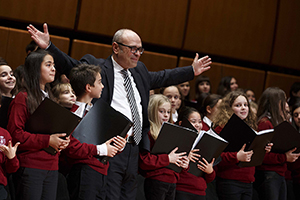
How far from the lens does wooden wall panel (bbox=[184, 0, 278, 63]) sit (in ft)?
16.5

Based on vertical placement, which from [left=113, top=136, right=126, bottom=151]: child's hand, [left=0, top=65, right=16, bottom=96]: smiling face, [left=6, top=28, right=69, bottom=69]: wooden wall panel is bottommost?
[left=113, top=136, right=126, bottom=151]: child's hand

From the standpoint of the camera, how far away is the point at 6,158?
1.92 meters

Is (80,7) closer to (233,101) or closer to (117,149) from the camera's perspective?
(233,101)

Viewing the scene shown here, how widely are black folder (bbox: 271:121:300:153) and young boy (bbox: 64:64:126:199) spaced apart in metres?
1.44

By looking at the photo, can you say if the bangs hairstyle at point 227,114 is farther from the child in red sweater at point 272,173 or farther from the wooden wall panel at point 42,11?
the wooden wall panel at point 42,11

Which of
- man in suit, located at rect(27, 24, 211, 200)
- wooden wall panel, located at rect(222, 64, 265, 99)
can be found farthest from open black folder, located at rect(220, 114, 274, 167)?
wooden wall panel, located at rect(222, 64, 265, 99)

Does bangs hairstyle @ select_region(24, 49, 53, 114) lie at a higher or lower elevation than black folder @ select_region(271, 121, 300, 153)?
higher

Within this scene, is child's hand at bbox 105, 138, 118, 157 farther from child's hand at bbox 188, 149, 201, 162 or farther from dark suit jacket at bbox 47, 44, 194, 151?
child's hand at bbox 188, 149, 201, 162

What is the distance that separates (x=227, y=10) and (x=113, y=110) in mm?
3669

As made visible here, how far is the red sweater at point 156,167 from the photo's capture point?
93.5 inches

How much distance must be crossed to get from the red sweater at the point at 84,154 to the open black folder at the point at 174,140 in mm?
417

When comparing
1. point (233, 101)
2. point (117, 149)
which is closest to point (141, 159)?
point (117, 149)

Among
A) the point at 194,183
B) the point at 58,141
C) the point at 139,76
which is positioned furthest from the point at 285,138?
the point at 58,141

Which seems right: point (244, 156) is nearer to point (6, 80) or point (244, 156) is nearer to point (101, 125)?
point (101, 125)
